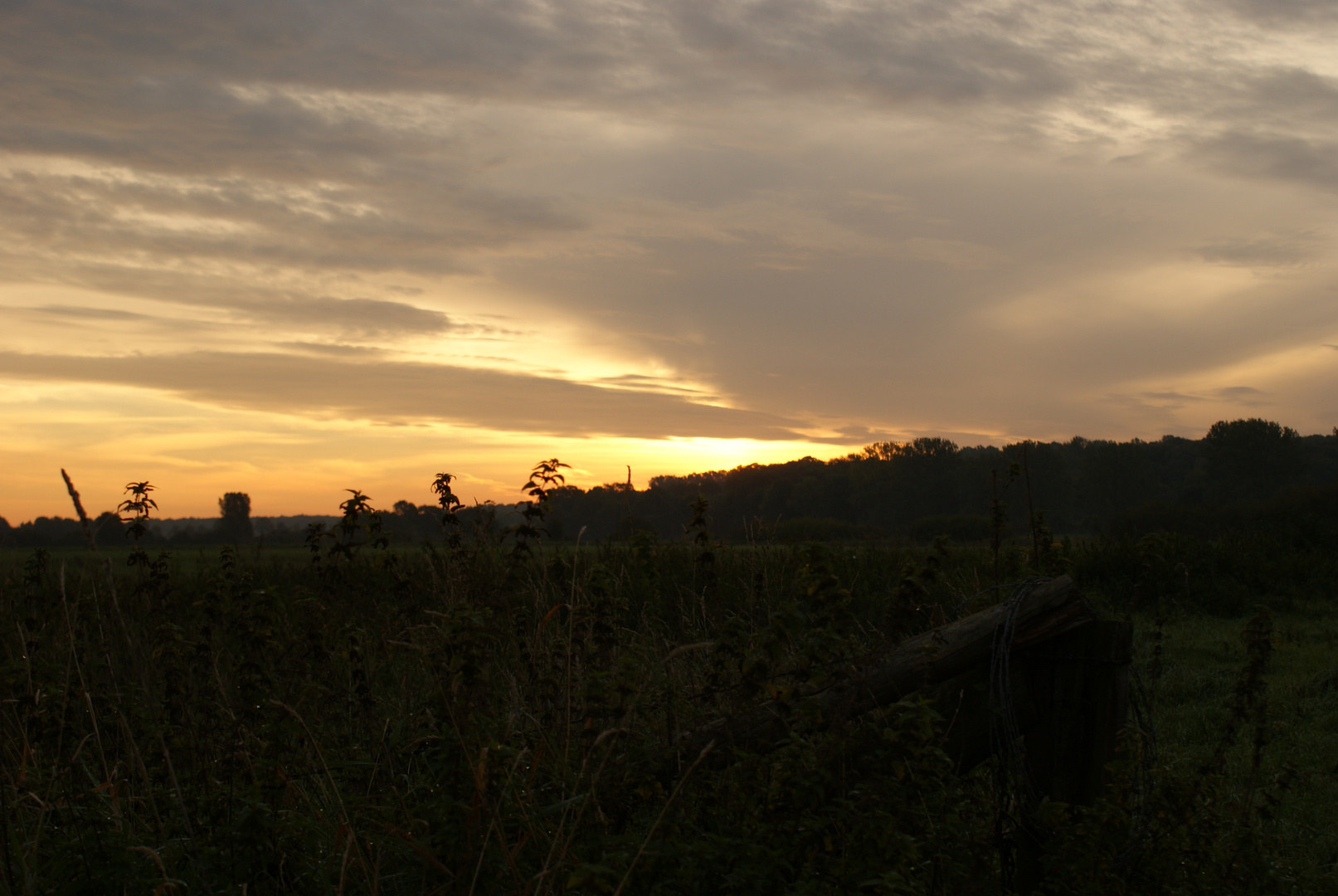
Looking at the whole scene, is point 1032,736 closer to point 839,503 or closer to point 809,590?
point 809,590

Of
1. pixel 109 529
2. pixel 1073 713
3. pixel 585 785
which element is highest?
pixel 109 529

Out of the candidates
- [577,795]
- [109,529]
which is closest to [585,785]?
[577,795]

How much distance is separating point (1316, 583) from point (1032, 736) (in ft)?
45.8

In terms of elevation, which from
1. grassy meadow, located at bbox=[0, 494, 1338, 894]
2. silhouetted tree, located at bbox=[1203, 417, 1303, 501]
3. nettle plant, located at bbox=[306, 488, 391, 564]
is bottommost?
grassy meadow, located at bbox=[0, 494, 1338, 894]

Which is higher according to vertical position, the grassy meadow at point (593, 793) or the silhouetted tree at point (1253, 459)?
the silhouetted tree at point (1253, 459)

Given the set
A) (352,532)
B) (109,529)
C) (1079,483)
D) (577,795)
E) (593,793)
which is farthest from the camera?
(1079,483)

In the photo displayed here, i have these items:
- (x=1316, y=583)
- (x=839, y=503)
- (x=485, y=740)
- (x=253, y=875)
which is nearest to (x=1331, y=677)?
(x=1316, y=583)

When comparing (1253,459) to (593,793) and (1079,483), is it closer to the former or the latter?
(1079,483)

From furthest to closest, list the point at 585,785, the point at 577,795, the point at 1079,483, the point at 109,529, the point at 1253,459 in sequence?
1. the point at 1079,483
2. the point at 1253,459
3. the point at 109,529
4. the point at 585,785
5. the point at 577,795

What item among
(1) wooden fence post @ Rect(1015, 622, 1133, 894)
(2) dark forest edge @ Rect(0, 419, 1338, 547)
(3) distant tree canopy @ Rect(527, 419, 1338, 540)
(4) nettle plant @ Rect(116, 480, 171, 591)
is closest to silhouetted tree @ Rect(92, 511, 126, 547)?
(4) nettle plant @ Rect(116, 480, 171, 591)

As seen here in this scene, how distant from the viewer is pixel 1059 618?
2883 mm

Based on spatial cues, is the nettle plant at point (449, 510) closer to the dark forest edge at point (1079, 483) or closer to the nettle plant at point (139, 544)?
the nettle plant at point (139, 544)

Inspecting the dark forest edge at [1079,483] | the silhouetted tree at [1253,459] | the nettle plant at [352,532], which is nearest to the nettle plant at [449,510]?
the nettle plant at [352,532]

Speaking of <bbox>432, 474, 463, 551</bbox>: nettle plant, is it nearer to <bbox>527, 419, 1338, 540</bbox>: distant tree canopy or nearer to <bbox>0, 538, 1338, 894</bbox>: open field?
<bbox>0, 538, 1338, 894</bbox>: open field
